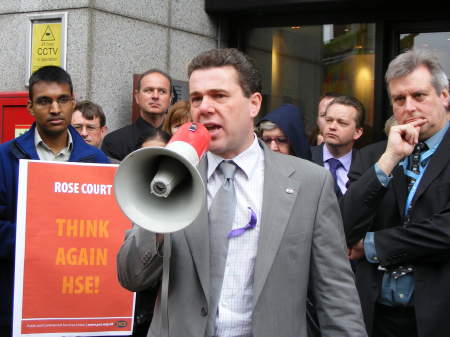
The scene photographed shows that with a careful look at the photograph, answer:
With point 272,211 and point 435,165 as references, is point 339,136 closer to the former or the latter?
point 435,165

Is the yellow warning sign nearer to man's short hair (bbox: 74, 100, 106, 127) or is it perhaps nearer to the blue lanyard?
man's short hair (bbox: 74, 100, 106, 127)

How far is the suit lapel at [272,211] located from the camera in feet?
9.03

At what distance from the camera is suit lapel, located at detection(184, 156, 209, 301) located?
2729 millimetres

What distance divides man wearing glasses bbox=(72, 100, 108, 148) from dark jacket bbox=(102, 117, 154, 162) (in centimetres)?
10

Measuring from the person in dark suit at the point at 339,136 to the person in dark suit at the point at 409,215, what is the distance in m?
1.81

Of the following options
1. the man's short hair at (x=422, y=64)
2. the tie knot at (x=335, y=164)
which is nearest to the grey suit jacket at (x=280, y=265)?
the man's short hair at (x=422, y=64)

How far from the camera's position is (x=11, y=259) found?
415 cm

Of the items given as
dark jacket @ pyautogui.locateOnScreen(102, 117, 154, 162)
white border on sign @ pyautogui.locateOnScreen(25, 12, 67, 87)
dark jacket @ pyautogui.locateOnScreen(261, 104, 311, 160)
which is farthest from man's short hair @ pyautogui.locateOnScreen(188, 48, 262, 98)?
white border on sign @ pyautogui.locateOnScreen(25, 12, 67, 87)

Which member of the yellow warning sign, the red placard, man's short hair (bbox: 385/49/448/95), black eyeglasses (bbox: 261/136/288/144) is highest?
the yellow warning sign

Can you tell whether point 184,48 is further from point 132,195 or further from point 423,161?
point 132,195

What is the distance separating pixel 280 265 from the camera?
2.79 metres

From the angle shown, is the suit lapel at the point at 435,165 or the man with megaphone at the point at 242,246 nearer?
the man with megaphone at the point at 242,246

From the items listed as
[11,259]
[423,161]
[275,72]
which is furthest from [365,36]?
[11,259]

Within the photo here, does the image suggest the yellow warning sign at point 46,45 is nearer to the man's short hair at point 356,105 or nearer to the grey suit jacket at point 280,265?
the man's short hair at point 356,105
